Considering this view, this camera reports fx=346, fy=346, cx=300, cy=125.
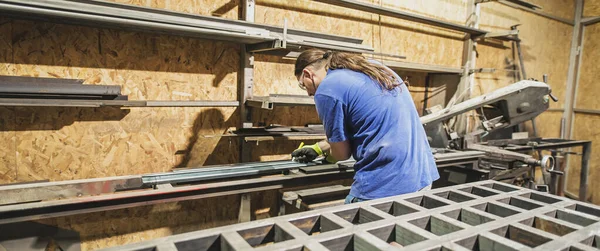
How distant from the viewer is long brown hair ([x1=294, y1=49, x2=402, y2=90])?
1470mm

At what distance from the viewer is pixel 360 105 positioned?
141cm

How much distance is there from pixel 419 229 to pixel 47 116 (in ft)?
6.58

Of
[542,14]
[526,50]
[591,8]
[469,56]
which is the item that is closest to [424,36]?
[469,56]

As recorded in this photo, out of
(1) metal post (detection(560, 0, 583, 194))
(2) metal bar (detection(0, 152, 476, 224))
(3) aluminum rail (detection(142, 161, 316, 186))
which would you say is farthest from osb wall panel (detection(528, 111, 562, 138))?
(2) metal bar (detection(0, 152, 476, 224))

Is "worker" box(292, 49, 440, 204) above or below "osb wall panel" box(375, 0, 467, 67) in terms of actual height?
below

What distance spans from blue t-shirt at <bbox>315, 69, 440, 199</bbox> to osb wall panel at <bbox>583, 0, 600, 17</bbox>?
4.73 metres

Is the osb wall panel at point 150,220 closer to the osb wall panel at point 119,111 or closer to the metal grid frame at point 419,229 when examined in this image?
the osb wall panel at point 119,111

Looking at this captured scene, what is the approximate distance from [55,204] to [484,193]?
1.64 metres

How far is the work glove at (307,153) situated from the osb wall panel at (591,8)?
475 centimetres

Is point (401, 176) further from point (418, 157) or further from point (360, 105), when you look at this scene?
point (360, 105)

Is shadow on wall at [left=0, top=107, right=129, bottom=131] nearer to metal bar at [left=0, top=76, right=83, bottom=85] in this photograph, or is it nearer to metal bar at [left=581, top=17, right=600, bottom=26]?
metal bar at [left=0, top=76, right=83, bottom=85]

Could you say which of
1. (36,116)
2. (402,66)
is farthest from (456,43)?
(36,116)

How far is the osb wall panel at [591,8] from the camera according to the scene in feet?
14.7

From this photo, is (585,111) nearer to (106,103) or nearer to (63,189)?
(106,103)
